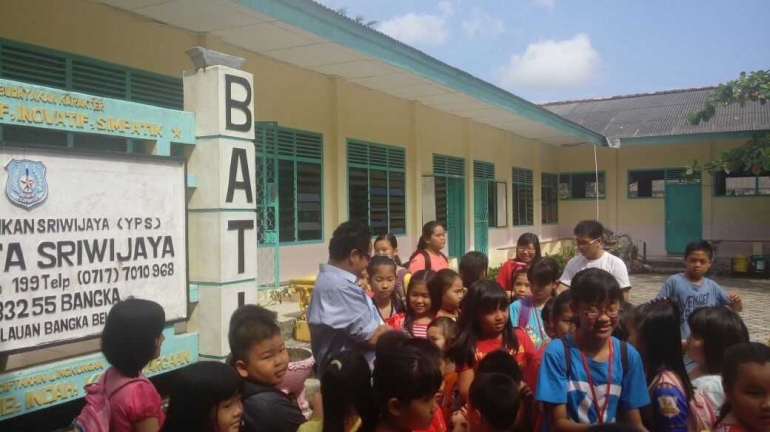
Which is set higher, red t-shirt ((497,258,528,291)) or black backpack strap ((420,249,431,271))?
black backpack strap ((420,249,431,271))

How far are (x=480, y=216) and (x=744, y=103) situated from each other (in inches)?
228

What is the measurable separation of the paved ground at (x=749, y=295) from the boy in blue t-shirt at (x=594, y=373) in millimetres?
Result: 6277

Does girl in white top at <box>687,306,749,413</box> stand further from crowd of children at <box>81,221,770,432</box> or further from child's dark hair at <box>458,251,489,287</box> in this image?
child's dark hair at <box>458,251,489,287</box>

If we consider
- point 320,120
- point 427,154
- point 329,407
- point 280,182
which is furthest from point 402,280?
point 427,154

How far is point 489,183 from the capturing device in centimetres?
1402

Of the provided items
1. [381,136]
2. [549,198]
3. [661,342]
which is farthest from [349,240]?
[549,198]

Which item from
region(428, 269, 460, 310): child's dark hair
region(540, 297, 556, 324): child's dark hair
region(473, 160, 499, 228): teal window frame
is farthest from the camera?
region(473, 160, 499, 228): teal window frame

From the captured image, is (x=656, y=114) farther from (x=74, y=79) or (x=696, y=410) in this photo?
(x=696, y=410)

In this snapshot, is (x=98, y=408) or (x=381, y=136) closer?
(x=98, y=408)

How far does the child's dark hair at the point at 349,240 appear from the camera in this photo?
2881mm

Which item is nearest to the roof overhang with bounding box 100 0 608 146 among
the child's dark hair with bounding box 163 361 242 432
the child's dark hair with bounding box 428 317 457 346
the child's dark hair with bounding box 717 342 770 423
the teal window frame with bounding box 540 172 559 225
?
the child's dark hair with bounding box 428 317 457 346

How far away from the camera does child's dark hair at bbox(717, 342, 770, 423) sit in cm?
199

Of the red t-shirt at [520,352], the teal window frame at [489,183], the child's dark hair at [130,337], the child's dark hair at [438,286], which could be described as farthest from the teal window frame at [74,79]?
the teal window frame at [489,183]

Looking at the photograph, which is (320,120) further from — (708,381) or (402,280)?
(708,381)
